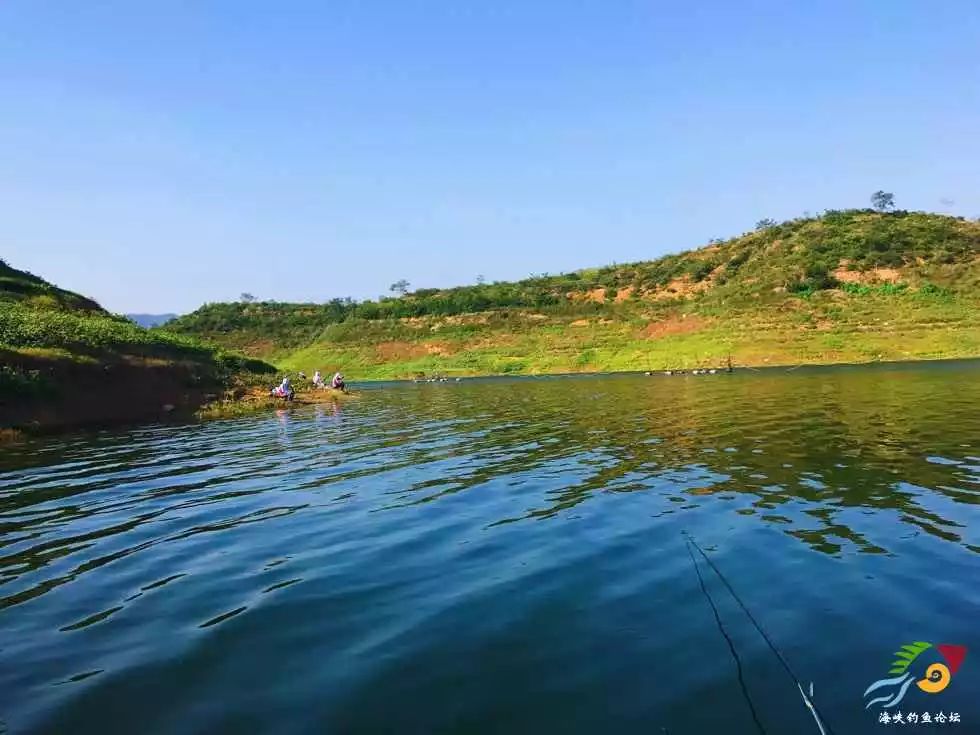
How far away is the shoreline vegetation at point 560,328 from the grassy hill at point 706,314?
386mm

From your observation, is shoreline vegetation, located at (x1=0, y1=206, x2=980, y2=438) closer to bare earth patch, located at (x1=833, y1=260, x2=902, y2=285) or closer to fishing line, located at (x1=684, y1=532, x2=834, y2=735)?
bare earth patch, located at (x1=833, y1=260, x2=902, y2=285)

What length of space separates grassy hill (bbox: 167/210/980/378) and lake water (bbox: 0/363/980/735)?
70.9 m

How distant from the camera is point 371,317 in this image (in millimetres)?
143375

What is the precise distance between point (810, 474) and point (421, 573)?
1078cm

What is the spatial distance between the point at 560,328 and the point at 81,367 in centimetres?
8403

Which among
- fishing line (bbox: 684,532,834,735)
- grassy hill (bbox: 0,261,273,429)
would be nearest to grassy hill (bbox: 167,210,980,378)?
grassy hill (bbox: 0,261,273,429)

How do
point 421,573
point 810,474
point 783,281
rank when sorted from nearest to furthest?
point 421,573 < point 810,474 < point 783,281

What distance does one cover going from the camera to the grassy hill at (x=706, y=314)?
84938mm

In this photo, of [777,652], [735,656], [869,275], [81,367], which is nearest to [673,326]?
[869,275]

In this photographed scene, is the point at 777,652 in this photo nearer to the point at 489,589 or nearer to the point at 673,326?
the point at 489,589

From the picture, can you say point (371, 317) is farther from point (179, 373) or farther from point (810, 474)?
point (810, 474)

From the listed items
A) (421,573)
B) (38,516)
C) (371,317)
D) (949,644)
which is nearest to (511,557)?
(421,573)

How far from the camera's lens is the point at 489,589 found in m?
9.55

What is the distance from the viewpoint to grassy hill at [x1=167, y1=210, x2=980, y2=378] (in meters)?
84.9
